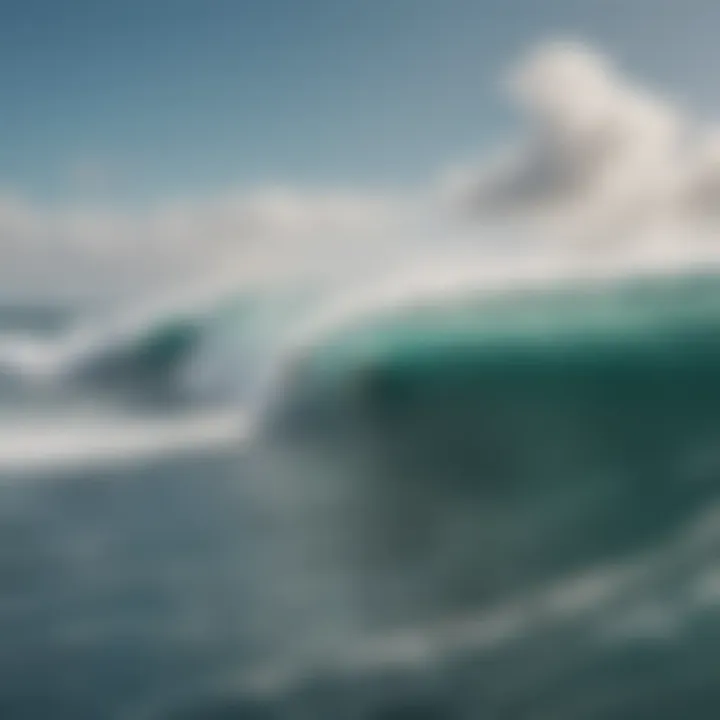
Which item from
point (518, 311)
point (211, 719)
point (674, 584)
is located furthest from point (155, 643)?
point (518, 311)

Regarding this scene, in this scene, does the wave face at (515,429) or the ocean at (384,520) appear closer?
the ocean at (384,520)

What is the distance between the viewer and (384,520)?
9.85 ft

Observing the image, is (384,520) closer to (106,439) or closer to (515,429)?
(515,429)

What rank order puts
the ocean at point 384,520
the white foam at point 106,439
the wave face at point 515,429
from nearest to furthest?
the ocean at point 384,520
the wave face at point 515,429
the white foam at point 106,439

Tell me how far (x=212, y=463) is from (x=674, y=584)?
166 centimetres

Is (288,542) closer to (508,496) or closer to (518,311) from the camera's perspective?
(508,496)

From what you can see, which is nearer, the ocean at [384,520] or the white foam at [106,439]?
the ocean at [384,520]

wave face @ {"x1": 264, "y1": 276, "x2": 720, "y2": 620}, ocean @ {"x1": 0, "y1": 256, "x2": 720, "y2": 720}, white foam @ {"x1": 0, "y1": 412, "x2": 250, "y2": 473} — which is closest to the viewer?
ocean @ {"x1": 0, "y1": 256, "x2": 720, "y2": 720}

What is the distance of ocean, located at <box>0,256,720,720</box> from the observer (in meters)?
2.11

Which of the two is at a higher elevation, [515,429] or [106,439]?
[106,439]

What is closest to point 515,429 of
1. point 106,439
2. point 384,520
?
point 384,520

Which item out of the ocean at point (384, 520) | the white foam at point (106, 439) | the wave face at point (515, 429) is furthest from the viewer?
the white foam at point (106, 439)

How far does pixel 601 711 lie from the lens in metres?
2.01

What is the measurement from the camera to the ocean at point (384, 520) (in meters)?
2.11
